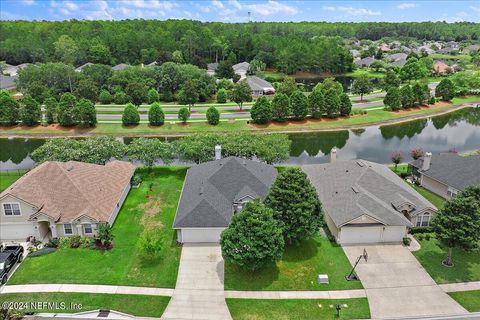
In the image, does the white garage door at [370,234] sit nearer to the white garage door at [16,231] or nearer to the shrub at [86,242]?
the shrub at [86,242]

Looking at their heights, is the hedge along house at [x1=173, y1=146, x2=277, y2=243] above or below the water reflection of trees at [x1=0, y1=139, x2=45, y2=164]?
above

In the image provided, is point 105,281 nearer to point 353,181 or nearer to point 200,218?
point 200,218

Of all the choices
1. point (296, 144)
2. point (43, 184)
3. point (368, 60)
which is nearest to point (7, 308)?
point (43, 184)

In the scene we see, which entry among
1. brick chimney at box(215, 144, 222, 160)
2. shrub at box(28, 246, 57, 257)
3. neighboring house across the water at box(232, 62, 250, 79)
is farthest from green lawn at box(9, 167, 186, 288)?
neighboring house across the water at box(232, 62, 250, 79)

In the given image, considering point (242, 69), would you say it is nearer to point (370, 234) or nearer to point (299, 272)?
point (370, 234)

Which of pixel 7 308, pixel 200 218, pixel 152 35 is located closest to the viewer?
pixel 7 308

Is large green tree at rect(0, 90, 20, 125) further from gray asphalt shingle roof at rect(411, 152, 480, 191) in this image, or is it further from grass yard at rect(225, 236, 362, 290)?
gray asphalt shingle roof at rect(411, 152, 480, 191)

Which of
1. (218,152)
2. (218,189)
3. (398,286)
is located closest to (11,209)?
(218,189)
